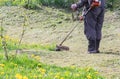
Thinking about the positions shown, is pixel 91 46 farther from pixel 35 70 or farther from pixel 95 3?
pixel 35 70

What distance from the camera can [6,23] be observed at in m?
15.0

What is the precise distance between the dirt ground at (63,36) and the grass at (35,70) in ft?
1.60

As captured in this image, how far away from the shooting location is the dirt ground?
852 centimetres

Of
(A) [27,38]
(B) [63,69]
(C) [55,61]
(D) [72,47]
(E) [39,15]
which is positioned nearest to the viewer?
(B) [63,69]

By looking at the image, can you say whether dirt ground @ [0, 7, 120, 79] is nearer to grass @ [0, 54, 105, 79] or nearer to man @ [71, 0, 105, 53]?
man @ [71, 0, 105, 53]

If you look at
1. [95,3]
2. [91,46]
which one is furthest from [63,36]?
[95,3]

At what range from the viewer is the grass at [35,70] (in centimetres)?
656

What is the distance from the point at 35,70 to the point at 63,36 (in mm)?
5966

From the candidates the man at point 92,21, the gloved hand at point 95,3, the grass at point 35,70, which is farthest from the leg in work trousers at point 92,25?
the grass at point 35,70

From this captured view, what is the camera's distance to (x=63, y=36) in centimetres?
1304

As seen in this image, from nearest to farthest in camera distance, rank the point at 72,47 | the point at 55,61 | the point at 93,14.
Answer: the point at 55,61 → the point at 93,14 → the point at 72,47

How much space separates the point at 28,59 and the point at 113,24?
6668 millimetres

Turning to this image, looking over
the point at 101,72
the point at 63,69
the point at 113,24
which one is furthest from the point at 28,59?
the point at 113,24

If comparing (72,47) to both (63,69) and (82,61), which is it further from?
(63,69)
